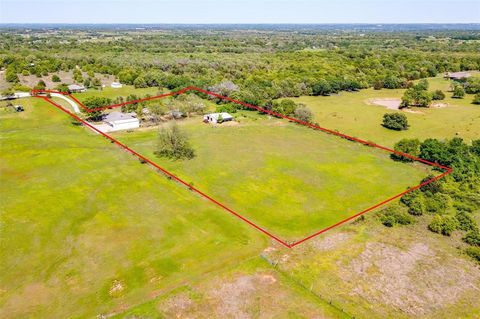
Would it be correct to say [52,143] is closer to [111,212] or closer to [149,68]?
[111,212]

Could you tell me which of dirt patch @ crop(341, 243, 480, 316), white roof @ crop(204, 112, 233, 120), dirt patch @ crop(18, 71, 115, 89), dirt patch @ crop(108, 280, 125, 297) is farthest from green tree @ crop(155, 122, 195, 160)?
dirt patch @ crop(18, 71, 115, 89)

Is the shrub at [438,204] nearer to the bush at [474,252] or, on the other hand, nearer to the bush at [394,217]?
the bush at [394,217]

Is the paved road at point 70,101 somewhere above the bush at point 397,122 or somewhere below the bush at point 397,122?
above

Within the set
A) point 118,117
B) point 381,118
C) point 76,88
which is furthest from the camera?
point 76,88

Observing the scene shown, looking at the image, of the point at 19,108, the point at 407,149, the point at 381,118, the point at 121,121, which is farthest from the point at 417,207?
the point at 19,108

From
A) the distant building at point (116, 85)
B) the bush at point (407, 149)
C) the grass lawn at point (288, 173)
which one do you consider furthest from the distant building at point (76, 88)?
the bush at point (407, 149)

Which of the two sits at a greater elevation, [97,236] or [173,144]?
[173,144]

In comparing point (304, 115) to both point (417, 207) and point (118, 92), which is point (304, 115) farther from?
point (118, 92)
